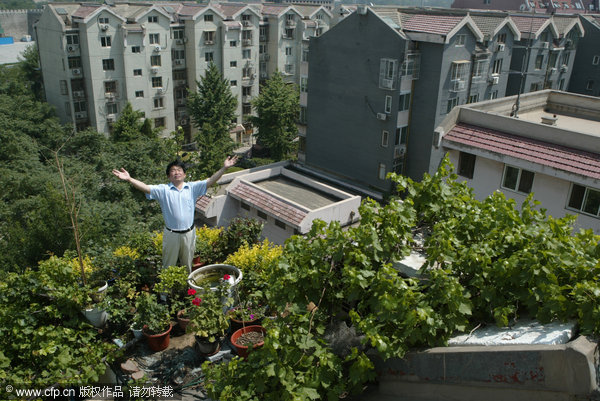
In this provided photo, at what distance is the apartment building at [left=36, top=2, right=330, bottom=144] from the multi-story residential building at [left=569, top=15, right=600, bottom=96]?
27033 millimetres

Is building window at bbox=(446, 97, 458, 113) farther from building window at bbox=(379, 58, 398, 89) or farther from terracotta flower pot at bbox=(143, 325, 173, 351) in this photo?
terracotta flower pot at bbox=(143, 325, 173, 351)

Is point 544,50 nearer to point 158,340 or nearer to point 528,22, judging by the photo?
point 528,22

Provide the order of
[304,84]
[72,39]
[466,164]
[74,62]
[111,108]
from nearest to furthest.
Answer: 1. [466,164]
2. [304,84]
3. [72,39]
4. [74,62]
5. [111,108]

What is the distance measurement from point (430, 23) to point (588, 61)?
18071mm

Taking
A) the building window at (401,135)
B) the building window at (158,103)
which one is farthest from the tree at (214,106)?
the building window at (401,135)

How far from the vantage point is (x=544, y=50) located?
33188mm

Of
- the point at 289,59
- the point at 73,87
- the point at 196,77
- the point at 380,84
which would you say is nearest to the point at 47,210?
the point at 380,84

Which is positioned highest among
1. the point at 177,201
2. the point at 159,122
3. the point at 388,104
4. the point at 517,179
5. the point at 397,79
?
the point at 397,79

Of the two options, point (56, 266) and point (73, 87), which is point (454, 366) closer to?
point (56, 266)

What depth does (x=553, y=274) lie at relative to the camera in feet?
14.2

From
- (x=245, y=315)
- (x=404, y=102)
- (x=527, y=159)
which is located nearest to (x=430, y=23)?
(x=404, y=102)

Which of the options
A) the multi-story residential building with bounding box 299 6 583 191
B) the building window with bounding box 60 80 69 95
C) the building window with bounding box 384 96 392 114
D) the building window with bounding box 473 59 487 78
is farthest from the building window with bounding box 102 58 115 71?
the building window with bounding box 473 59 487 78

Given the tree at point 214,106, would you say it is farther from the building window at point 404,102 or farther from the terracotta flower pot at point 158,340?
the terracotta flower pot at point 158,340

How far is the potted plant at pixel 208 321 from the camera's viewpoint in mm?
6188
